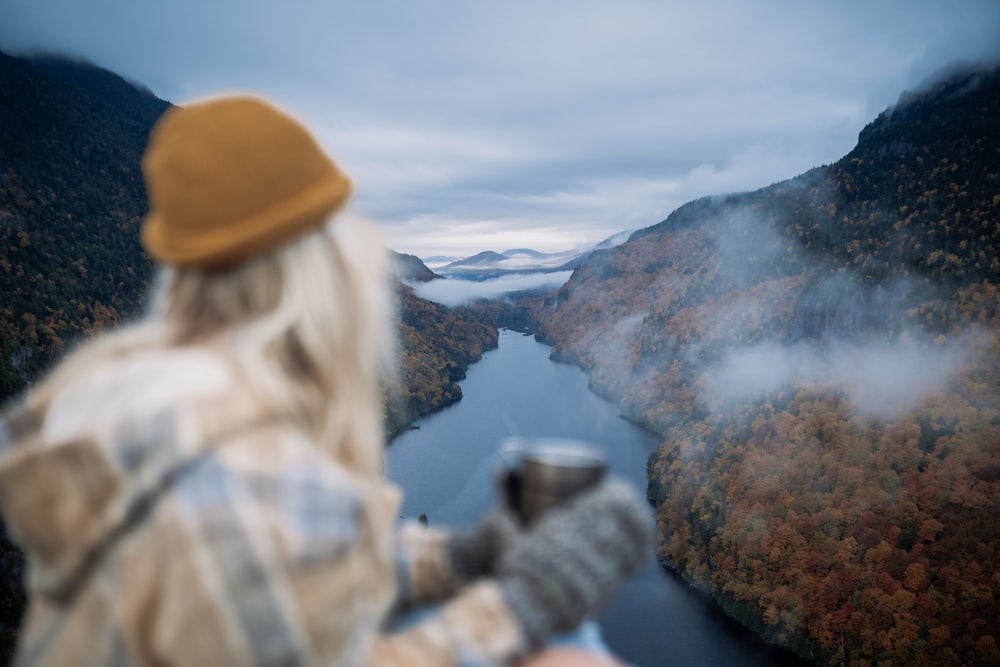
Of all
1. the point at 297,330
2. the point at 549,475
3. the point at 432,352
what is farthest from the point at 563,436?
the point at 297,330

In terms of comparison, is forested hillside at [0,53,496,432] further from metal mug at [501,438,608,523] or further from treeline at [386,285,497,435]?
metal mug at [501,438,608,523]

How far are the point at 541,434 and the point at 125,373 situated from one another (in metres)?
53.8

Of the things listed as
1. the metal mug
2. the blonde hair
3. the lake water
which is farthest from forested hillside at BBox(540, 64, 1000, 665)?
the blonde hair

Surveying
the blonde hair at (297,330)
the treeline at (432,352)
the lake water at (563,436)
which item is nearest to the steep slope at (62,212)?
the treeline at (432,352)

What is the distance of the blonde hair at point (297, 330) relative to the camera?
0.90 meters

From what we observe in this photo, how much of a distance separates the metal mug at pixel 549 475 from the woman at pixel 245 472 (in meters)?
0.04

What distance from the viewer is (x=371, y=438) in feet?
3.46

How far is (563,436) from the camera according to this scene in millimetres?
54312

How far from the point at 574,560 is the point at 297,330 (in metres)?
0.59

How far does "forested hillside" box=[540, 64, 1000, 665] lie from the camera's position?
35.5m

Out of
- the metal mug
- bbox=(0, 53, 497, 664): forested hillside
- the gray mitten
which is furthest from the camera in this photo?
bbox=(0, 53, 497, 664): forested hillside

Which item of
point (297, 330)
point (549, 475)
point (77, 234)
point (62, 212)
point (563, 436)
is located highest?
point (62, 212)

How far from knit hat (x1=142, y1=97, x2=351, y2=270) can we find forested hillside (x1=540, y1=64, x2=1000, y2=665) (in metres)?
39.9

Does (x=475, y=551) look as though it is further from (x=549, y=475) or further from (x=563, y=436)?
(x=563, y=436)
